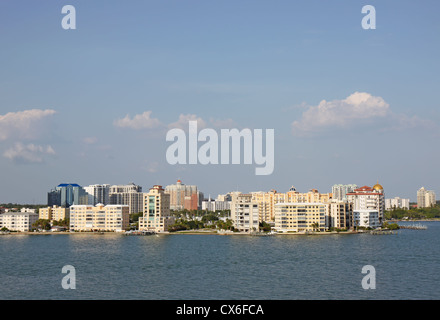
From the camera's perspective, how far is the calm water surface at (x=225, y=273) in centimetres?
1758

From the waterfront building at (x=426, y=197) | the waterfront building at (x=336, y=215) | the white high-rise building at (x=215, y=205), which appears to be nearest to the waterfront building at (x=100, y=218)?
the waterfront building at (x=336, y=215)

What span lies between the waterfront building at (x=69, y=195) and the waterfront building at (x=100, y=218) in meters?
19.5

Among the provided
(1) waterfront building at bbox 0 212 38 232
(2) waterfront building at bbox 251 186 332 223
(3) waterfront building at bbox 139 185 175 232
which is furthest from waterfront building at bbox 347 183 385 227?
(1) waterfront building at bbox 0 212 38 232

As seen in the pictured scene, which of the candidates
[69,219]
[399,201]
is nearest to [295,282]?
[69,219]

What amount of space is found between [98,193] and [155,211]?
30.9 metres

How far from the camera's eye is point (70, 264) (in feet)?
85.8

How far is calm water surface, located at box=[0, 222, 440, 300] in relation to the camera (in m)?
17.6

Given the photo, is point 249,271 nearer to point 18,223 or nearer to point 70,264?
point 70,264

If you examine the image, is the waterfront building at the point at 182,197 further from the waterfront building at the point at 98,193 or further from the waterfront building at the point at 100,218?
the waterfront building at the point at 100,218

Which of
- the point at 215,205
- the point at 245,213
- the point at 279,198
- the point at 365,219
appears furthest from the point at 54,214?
the point at 215,205

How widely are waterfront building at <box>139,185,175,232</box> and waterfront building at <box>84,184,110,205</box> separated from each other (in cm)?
2946

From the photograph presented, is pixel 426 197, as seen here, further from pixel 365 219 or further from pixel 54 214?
pixel 54 214
